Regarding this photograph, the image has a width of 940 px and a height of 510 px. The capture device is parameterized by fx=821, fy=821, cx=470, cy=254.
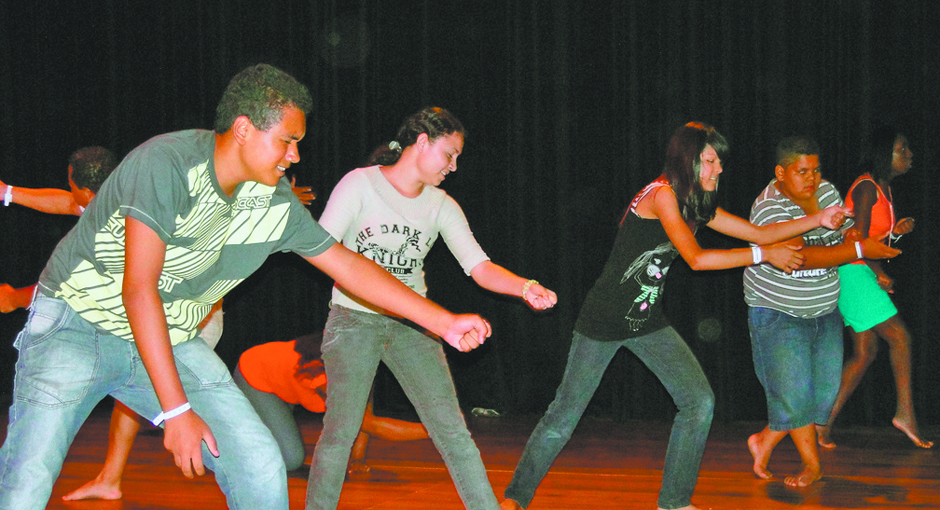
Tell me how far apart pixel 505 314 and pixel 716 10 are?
7.93ft

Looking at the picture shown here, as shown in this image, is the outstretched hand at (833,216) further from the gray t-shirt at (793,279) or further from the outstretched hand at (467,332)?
the outstretched hand at (467,332)

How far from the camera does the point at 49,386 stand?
1.77 metres

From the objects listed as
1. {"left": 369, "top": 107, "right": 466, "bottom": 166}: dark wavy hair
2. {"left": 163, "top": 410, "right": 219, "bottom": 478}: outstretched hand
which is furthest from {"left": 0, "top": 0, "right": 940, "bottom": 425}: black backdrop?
{"left": 163, "top": 410, "right": 219, "bottom": 478}: outstretched hand

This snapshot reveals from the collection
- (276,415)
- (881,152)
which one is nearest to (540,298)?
(276,415)

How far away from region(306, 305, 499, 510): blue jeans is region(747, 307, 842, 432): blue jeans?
1.66 metres

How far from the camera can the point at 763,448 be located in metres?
3.87

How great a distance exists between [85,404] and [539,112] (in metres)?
4.14

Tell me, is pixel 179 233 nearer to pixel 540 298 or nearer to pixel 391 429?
pixel 540 298

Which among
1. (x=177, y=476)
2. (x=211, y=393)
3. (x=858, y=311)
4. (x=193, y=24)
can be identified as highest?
(x=193, y=24)

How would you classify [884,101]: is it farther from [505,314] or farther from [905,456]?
[505,314]

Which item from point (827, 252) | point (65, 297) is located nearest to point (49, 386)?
point (65, 297)

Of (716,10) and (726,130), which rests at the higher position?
(716,10)

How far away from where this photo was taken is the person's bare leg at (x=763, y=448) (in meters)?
3.83

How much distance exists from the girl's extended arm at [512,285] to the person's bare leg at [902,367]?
268 cm
